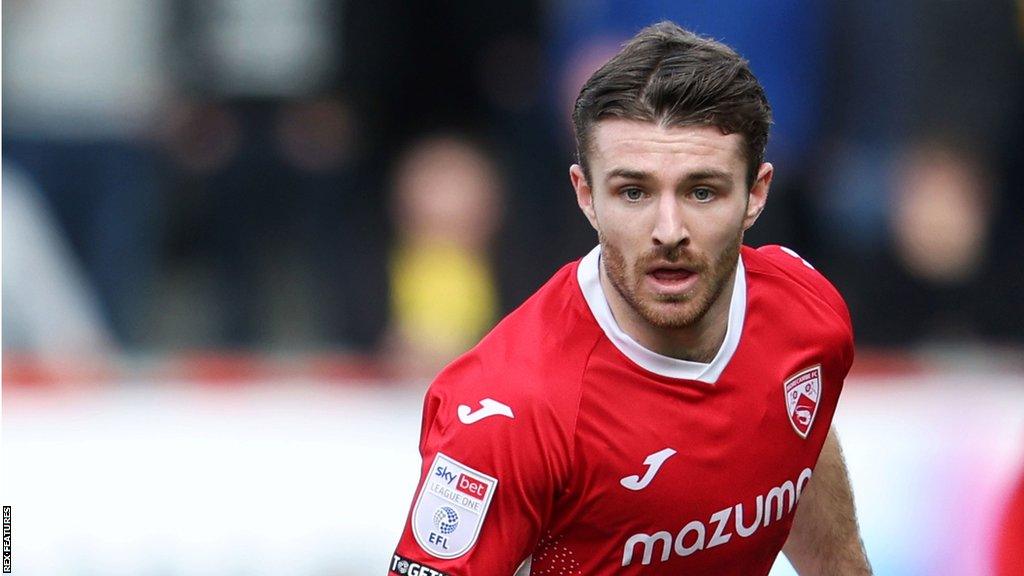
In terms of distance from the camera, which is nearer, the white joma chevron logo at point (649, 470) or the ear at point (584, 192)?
the white joma chevron logo at point (649, 470)

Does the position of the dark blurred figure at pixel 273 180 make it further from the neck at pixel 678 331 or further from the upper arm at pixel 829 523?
the neck at pixel 678 331

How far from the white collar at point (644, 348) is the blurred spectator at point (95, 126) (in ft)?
16.9

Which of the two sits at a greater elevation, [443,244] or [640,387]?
[640,387]

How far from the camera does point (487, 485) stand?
3.58 meters

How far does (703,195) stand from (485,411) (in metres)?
0.66

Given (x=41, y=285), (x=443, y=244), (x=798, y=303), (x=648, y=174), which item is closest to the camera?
(x=648, y=174)

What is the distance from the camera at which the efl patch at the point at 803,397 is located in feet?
13.1

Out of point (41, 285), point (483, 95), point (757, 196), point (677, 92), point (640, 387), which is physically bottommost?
point (41, 285)

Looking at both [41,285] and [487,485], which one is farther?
[41,285]

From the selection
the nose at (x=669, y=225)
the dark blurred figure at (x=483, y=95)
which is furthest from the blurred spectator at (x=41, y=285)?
the nose at (x=669, y=225)

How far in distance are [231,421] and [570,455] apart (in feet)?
10.6

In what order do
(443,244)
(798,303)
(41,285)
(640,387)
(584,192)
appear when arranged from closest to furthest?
(640,387)
(584,192)
(798,303)
(41,285)
(443,244)

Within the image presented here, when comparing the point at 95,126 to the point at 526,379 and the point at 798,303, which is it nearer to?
the point at 798,303

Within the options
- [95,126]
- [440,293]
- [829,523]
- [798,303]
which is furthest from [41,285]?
[798,303]
